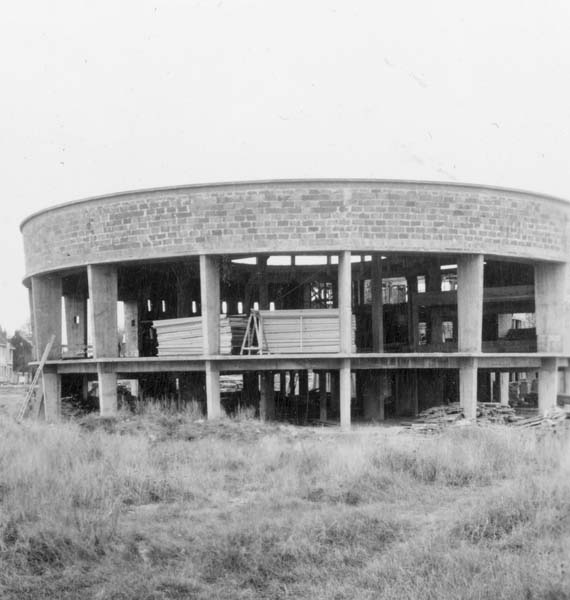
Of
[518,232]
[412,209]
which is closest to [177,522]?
[412,209]

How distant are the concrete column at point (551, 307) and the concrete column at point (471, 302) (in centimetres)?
263

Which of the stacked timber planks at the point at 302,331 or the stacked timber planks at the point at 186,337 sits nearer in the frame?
the stacked timber planks at the point at 302,331

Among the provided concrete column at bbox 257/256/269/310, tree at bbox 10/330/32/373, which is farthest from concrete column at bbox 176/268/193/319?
tree at bbox 10/330/32/373

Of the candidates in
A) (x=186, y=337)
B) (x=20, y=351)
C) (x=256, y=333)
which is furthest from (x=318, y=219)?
(x=20, y=351)

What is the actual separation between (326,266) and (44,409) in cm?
1023

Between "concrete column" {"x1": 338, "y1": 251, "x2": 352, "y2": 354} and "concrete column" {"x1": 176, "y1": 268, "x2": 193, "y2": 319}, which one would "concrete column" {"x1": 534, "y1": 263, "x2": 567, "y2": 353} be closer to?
"concrete column" {"x1": 338, "y1": 251, "x2": 352, "y2": 354}

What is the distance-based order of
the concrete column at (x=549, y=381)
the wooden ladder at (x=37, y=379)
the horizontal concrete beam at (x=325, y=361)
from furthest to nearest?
the wooden ladder at (x=37, y=379) < the concrete column at (x=549, y=381) < the horizontal concrete beam at (x=325, y=361)

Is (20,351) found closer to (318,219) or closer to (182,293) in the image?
(182,293)

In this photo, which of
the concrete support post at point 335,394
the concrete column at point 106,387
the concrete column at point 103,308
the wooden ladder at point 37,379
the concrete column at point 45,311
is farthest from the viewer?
the concrete support post at point 335,394

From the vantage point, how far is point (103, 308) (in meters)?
21.2

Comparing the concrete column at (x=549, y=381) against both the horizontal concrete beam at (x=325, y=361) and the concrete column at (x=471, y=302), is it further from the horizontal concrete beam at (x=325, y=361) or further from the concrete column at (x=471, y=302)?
the concrete column at (x=471, y=302)

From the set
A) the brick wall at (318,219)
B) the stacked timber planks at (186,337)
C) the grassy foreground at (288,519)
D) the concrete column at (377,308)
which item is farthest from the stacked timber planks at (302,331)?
the grassy foreground at (288,519)

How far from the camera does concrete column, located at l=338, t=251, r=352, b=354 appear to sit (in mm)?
19047

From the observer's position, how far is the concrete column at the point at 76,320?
27734mm
